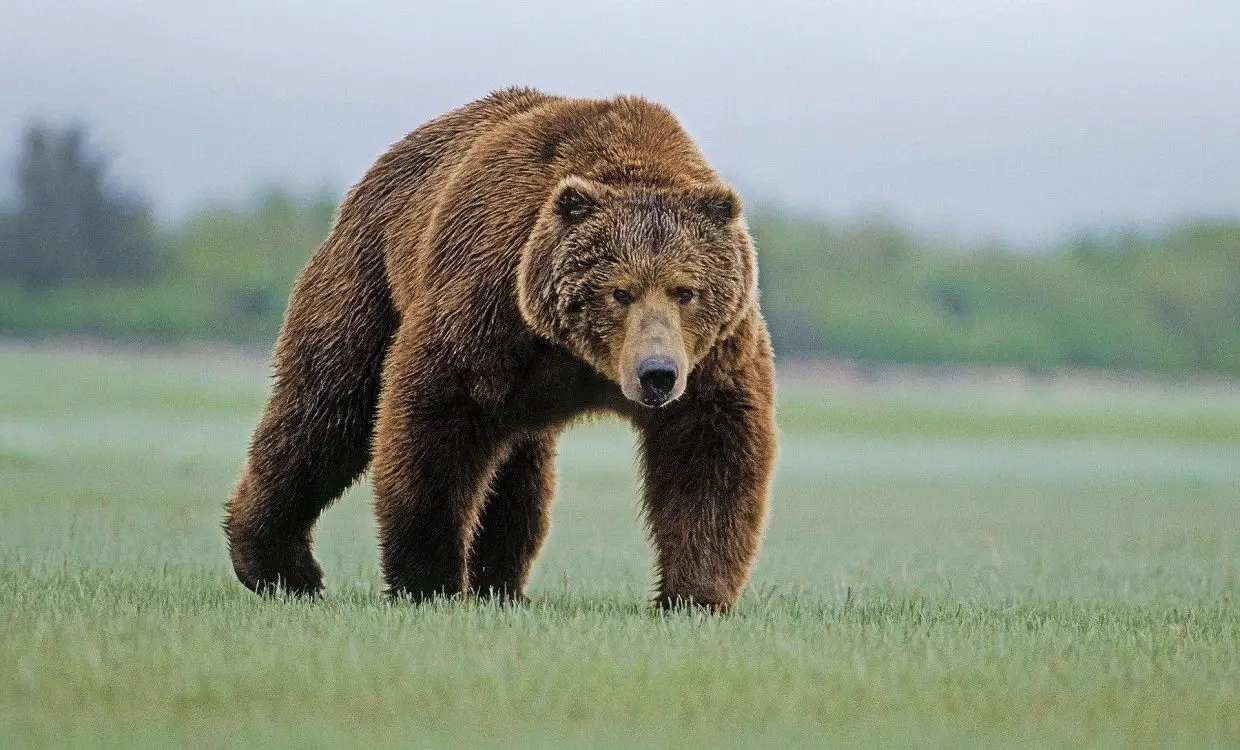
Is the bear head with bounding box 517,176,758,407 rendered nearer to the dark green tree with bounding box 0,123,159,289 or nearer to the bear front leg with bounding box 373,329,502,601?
the bear front leg with bounding box 373,329,502,601

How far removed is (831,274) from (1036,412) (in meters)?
15.2

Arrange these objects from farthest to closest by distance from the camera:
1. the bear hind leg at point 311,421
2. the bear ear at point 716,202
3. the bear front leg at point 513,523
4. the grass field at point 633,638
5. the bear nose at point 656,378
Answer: the bear front leg at point 513,523, the bear hind leg at point 311,421, the bear ear at point 716,202, the bear nose at point 656,378, the grass field at point 633,638

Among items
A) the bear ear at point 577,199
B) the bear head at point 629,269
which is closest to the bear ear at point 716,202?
the bear head at point 629,269

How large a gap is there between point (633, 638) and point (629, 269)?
1.32m

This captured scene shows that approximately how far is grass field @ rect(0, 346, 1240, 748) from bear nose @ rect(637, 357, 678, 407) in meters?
0.73

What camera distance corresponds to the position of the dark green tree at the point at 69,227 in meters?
41.1

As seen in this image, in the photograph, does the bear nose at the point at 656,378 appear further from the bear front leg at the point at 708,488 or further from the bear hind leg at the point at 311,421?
the bear hind leg at the point at 311,421

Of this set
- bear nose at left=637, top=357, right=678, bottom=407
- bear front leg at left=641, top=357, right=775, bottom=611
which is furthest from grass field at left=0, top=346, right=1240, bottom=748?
bear nose at left=637, top=357, right=678, bottom=407

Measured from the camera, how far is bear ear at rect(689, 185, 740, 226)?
19.8 ft

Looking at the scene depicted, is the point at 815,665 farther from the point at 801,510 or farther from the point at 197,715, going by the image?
the point at 801,510

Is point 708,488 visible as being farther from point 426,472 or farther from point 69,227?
point 69,227

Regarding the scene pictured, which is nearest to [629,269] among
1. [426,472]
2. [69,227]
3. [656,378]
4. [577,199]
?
[577,199]

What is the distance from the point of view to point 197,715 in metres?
4.06

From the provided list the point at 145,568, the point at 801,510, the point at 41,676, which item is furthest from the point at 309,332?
the point at 801,510
